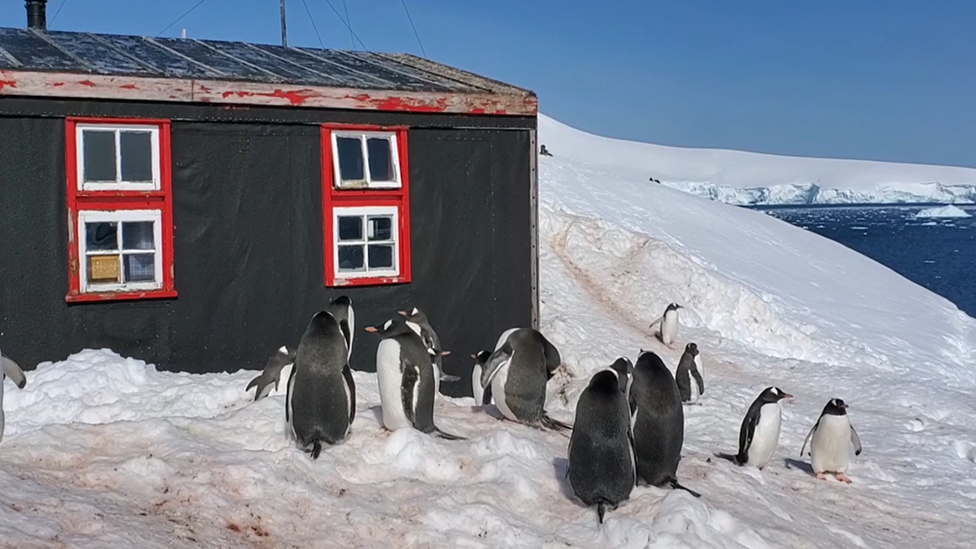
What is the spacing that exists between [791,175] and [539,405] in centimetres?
13926

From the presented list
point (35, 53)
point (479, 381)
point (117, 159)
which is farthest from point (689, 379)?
point (35, 53)

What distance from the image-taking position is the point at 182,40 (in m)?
12.7

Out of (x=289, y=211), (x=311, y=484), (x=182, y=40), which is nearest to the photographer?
(x=311, y=484)

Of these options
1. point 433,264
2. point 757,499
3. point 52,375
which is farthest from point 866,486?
point 52,375

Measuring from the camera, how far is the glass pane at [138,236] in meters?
9.75

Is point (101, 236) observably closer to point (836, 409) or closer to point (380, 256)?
point (380, 256)

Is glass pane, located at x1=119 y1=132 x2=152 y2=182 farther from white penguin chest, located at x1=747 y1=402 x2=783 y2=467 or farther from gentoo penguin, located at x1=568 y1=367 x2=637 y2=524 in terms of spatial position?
white penguin chest, located at x1=747 y1=402 x2=783 y2=467

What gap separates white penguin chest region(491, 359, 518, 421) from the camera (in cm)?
901

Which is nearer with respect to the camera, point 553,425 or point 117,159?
point 553,425

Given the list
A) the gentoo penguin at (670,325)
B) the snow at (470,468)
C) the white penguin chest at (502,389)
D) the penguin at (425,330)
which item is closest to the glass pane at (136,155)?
the snow at (470,468)

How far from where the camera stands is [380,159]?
11031mm

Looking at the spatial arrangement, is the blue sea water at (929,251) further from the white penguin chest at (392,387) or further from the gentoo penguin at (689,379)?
the white penguin chest at (392,387)

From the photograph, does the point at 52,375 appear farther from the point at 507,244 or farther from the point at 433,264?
the point at 507,244

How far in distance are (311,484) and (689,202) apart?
23.5 meters
